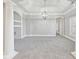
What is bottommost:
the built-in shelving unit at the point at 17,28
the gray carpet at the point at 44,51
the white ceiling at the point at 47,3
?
the gray carpet at the point at 44,51

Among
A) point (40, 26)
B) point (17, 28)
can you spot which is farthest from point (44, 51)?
point (40, 26)

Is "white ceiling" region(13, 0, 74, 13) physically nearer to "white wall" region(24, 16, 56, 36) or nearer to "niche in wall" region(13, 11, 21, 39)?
"niche in wall" region(13, 11, 21, 39)

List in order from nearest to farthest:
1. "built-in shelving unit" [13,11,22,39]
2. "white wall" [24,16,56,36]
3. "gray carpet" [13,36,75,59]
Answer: "gray carpet" [13,36,75,59], "built-in shelving unit" [13,11,22,39], "white wall" [24,16,56,36]

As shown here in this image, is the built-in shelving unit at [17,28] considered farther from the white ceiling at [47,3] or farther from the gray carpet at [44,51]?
the gray carpet at [44,51]

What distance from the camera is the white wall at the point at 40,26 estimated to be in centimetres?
1586

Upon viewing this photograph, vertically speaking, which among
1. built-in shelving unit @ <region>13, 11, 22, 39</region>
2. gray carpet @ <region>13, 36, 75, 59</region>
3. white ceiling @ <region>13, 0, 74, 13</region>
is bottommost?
gray carpet @ <region>13, 36, 75, 59</region>

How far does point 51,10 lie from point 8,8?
33.3ft

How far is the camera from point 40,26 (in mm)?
16047

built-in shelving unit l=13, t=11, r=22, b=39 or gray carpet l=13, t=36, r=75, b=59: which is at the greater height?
built-in shelving unit l=13, t=11, r=22, b=39

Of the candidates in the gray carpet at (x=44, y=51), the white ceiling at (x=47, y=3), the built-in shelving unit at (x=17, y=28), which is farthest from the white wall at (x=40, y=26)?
the gray carpet at (x=44, y=51)

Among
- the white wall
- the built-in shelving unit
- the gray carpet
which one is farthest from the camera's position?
the white wall

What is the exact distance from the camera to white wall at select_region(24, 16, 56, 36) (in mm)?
15855

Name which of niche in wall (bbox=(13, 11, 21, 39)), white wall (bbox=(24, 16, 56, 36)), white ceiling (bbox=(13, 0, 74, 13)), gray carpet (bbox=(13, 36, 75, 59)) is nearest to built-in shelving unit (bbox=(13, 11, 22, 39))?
niche in wall (bbox=(13, 11, 21, 39))

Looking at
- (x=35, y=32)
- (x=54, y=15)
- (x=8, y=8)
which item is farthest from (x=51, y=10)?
(x=8, y=8)
